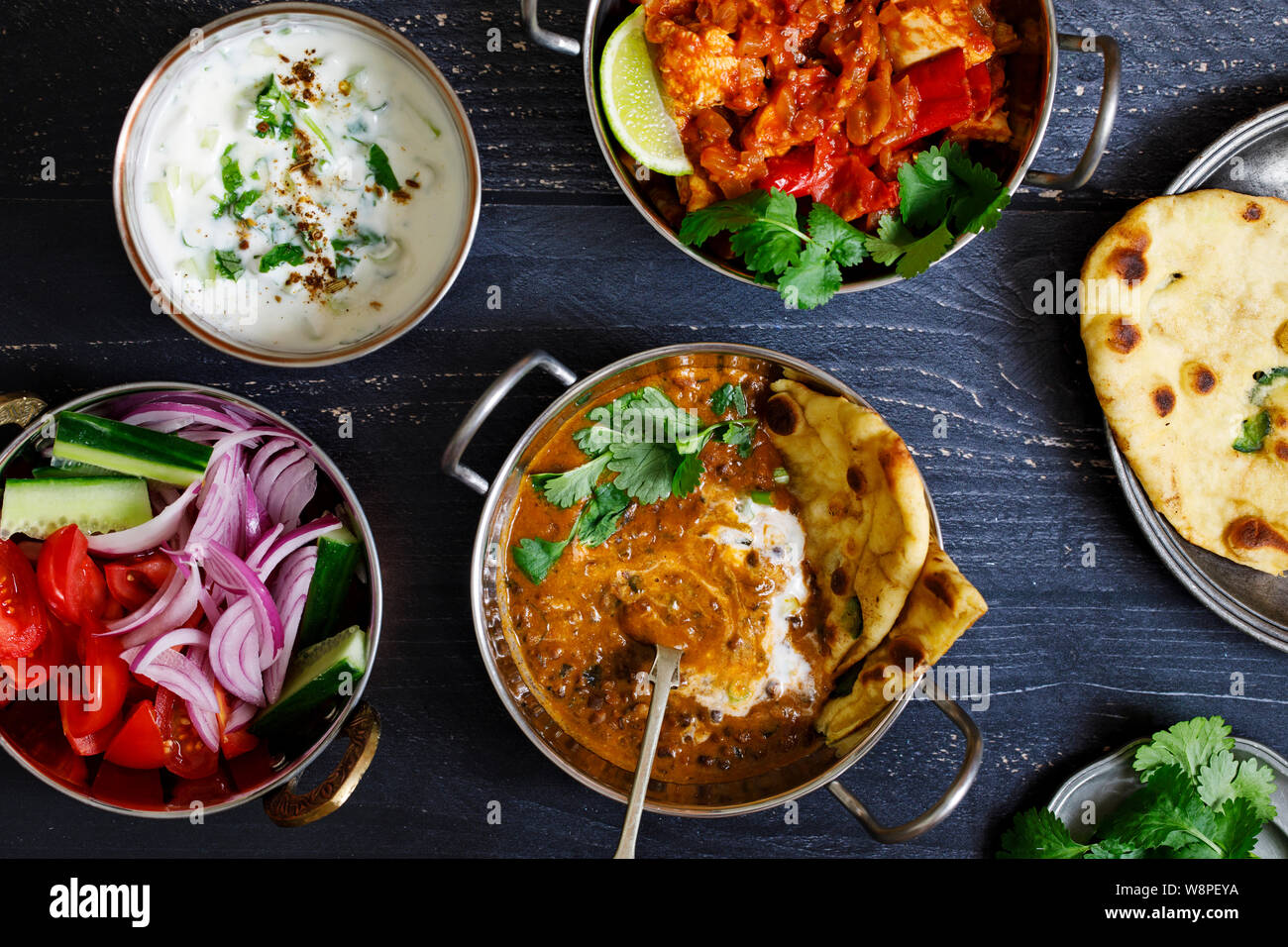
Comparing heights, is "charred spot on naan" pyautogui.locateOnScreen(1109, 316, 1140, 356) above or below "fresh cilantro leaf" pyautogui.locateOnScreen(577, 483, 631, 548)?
above

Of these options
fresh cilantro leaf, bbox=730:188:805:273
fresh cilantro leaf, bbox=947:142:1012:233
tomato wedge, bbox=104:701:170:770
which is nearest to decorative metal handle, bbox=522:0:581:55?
fresh cilantro leaf, bbox=730:188:805:273

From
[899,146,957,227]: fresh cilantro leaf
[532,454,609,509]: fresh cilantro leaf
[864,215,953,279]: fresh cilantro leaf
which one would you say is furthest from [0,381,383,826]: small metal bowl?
[899,146,957,227]: fresh cilantro leaf

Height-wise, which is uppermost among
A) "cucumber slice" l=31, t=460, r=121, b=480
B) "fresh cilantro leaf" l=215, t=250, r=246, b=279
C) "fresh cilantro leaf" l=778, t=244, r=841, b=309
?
"fresh cilantro leaf" l=778, t=244, r=841, b=309

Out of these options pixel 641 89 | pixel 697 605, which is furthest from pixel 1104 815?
pixel 641 89

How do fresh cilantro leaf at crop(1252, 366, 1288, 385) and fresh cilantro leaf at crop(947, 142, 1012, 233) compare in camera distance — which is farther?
fresh cilantro leaf at crop(1252, 366, 1288, 385)

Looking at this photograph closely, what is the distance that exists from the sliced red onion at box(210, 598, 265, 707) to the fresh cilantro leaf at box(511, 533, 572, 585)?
68cm

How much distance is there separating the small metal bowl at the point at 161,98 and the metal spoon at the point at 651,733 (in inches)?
41.0

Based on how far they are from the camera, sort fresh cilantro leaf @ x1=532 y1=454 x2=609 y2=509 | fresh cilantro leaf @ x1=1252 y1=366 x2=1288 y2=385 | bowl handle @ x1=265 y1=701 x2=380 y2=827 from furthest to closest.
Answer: fresh cilantro leaf @ x1=1252 y1=366 x2=1288 y2=385 → fresh cilantro leaf @ x1=532 y1=454 x2=609 y2=509 → bowl handle @ x1=265 y1=701 x2=380 y2=827

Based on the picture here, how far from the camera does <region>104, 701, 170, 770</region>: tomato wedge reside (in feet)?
7.14

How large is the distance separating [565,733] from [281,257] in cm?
141

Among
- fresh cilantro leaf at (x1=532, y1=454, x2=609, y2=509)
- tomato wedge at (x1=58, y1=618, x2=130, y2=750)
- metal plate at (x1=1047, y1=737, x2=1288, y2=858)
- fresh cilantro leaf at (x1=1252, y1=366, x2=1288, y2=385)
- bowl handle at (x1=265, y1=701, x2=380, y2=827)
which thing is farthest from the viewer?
metal plate at (x1=1047, y1=737, x2=1288, y2=858)

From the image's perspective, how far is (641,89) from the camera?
212 cm

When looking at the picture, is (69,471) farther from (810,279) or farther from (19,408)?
(810,279)

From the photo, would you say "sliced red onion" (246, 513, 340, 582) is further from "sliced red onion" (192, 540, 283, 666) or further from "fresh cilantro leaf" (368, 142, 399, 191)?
"fresh cilantro leaf" (368, 142, 399, 191)
